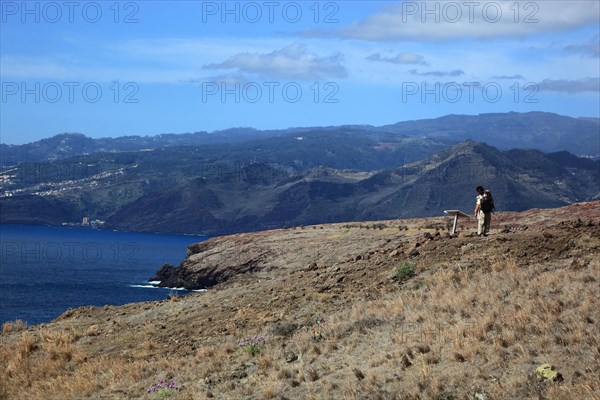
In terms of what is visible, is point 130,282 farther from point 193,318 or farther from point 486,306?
point 486,306

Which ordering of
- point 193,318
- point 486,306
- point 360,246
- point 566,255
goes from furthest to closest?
point 360,246 < point 193,318 < point 566,255 < point 486,306

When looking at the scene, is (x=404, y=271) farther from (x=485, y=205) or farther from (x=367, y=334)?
(x=485, y=205)

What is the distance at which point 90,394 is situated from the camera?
61.3 ft

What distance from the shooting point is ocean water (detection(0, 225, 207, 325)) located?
68.8 metres

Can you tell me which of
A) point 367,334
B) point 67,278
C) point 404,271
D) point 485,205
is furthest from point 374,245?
point 67,278

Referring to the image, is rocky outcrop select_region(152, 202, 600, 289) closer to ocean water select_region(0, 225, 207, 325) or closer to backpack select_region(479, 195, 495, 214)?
backpack select_region(479, 195, 495, 214)

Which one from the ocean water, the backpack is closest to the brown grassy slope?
A: the backpack

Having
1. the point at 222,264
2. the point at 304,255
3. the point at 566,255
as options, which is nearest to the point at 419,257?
the point at 566,255

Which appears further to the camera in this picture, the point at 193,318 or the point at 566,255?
the point at 193,318

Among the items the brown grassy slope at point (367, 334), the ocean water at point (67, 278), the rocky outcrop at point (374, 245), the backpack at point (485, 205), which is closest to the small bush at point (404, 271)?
the brown grassy slope at point (367, 334)

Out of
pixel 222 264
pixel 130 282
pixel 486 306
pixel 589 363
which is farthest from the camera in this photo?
pixel 130 282

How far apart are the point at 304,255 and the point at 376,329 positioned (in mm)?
21484

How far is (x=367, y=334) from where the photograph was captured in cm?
1802

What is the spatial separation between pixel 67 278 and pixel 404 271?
81.3 m
